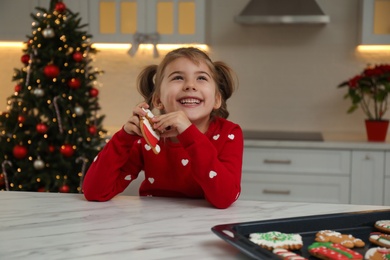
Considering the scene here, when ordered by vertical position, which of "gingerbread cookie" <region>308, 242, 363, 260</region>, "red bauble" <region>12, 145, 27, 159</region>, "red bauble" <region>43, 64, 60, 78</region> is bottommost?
"red bauble" <region>12, 145, 27, 159</region>

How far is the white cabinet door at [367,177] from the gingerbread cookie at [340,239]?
7.95 ft

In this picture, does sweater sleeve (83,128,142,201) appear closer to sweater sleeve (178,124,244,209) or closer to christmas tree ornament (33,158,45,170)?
sweater sleeve (178,124,244,209)

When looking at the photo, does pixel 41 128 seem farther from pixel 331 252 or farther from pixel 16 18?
pixel 331 252

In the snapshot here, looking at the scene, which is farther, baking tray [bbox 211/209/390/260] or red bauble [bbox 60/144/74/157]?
red bauble [bbox 60/144/74/157]

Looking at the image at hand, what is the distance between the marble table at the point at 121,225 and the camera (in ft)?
3.09

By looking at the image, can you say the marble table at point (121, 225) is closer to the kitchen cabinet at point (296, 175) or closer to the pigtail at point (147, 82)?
the pigtail at point (147, 82)

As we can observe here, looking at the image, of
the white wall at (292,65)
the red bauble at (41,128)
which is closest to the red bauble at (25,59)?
the red bauble at (41,128)

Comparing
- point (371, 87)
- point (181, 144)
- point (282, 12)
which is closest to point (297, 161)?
point (371, 87)

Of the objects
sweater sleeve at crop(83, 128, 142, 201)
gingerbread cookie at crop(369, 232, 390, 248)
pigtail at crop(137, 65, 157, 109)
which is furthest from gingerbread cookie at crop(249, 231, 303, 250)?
pigtail at crop(137, 65, 157, 109)

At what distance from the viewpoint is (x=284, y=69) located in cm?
389

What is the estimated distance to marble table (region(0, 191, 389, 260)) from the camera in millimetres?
942

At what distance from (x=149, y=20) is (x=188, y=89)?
2.29m

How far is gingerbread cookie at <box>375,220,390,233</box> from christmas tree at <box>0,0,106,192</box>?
2.38 m

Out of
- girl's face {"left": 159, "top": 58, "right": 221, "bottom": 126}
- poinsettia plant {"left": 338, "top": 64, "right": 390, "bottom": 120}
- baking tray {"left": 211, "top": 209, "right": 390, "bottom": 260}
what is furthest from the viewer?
poinsettia plant {"left": 338, "top": 64, "right": 390, "bottom": 120}
